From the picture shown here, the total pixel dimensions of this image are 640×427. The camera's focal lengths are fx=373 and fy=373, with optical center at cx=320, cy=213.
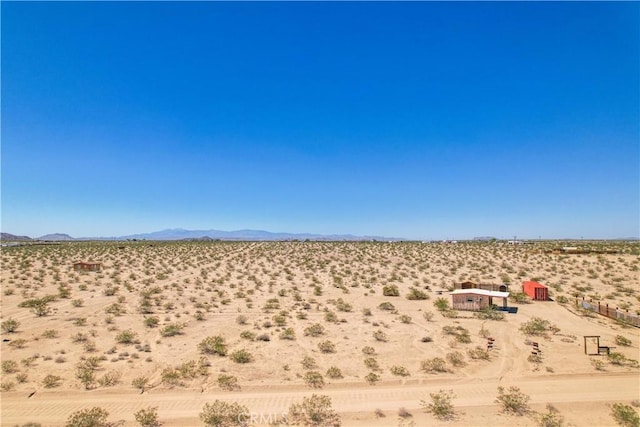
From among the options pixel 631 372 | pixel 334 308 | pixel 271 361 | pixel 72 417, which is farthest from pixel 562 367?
pixel 72 417

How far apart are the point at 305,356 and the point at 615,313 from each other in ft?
63.8

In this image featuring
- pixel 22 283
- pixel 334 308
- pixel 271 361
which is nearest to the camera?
pixel 271 361

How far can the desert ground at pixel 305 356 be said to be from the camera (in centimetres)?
1173

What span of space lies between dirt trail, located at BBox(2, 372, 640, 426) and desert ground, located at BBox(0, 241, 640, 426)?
0.06 m

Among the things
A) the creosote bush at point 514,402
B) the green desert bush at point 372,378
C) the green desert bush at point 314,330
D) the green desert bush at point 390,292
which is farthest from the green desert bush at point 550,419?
the green desert bush at point 390,292

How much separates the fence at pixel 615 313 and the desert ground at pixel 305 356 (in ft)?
1.94

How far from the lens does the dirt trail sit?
37.7 feet

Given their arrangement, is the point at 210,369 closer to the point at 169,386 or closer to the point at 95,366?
the point at 169,386

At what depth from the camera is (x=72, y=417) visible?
10992mm

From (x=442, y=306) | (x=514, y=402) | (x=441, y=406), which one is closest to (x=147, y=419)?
(x=441, y=406)

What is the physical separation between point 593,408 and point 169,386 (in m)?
14.0

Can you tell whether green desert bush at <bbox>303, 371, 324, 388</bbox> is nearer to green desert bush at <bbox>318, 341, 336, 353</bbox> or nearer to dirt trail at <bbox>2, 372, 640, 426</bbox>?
dirt trail at <bbox>2, 372, 640, 426</bbox>

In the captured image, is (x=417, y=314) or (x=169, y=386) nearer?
(x=169, y=386)

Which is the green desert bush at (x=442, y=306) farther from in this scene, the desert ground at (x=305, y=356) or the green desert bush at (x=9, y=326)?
the green desert bush at (x=9, y=326)
